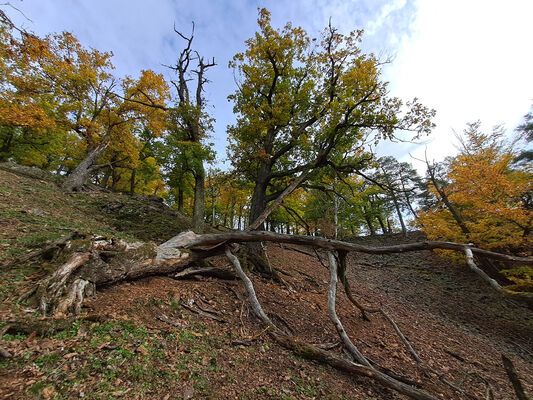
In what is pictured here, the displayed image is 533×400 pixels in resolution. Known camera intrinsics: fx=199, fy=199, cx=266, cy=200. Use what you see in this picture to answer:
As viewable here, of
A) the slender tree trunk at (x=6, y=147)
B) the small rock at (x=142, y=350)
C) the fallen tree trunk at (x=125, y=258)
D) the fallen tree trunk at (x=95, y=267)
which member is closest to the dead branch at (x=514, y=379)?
the fallen tree trunk at (x=125, y=258)

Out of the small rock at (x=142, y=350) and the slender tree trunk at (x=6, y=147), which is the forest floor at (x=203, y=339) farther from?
the slender tree trunk at (x=6, y=147)

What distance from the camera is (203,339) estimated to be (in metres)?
3.24

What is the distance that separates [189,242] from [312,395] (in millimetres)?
4157

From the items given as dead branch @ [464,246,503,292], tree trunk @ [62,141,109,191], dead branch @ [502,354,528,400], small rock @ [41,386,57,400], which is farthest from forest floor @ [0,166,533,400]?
tree trunk @ [62,141,109,191]

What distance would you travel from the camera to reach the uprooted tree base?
2.95 metres

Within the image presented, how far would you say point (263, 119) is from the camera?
8305 mm

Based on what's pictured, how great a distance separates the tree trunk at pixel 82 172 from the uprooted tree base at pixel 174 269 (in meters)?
9.78

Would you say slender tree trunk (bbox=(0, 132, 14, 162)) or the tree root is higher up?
slender tree trunk (bbox=(0, 132, 14, 162))

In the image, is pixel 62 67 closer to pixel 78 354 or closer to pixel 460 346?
pixel 78 354

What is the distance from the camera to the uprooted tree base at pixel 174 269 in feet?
9.69

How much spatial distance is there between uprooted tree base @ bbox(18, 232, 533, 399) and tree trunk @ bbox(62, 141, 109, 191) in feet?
32.1

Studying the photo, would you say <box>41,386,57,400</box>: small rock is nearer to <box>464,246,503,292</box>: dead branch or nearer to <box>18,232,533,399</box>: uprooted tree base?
<box>18,232,533,399</box>: uprooted tree base

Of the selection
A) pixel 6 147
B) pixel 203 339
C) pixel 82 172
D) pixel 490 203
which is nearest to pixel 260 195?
pixel 203 339

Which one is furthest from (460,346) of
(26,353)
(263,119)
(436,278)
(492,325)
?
(263,119)
